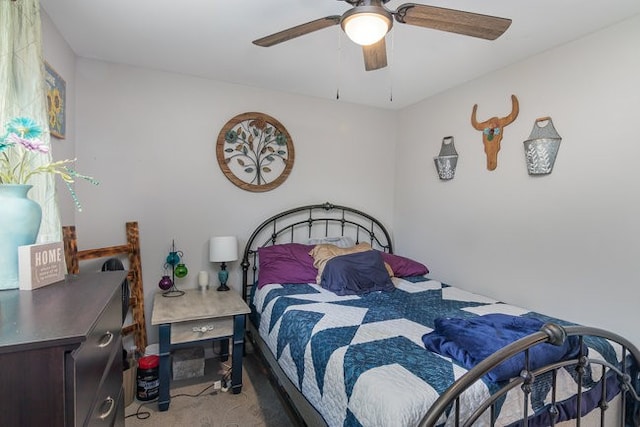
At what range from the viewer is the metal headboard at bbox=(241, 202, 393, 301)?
310 centimetres

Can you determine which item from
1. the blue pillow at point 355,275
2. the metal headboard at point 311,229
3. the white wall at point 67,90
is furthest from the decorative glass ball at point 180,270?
the blue pillow at point 355,275

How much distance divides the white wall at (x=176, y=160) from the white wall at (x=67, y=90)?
8cm

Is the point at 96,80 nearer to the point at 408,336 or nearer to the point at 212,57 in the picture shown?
the point at 212,57

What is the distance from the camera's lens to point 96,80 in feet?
8.29

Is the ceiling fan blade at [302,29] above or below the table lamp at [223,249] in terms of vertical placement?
above

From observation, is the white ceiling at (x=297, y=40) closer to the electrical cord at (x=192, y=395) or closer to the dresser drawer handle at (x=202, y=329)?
the dresser drawer handle at (x=202, y=329)

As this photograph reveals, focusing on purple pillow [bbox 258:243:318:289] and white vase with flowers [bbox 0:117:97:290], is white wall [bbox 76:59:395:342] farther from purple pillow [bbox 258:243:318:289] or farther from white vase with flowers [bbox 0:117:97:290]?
white vase with flowers [bbox 0:117:97:290]

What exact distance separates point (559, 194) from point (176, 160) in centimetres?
290

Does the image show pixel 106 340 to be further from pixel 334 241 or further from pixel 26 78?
pixel 334 241

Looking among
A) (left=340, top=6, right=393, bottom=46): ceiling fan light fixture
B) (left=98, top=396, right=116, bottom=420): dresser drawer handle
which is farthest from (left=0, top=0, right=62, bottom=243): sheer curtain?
(left=340, top=6, right=393, bottom=46): ceiling fan light fixture

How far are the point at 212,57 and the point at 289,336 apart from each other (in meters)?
2.08

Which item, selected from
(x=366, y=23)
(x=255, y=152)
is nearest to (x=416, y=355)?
(x=366, y=23)

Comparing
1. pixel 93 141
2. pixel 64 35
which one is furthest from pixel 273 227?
pixel 64 35

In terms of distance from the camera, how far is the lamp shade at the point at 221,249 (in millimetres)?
2723
